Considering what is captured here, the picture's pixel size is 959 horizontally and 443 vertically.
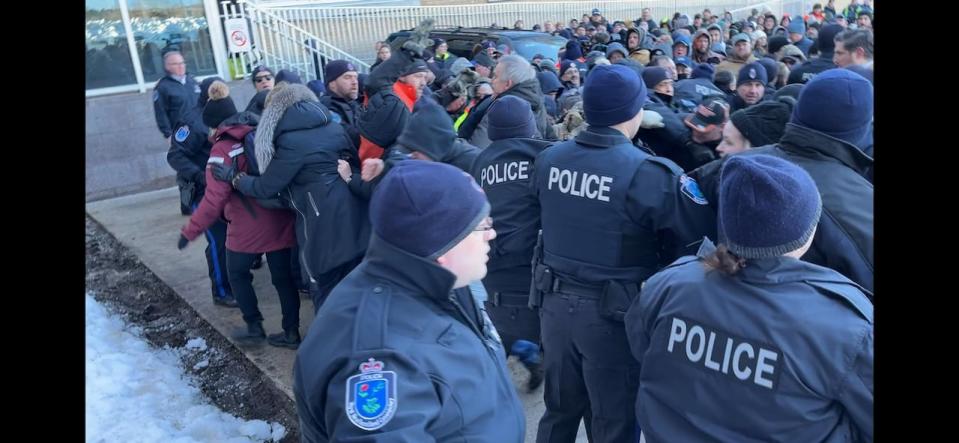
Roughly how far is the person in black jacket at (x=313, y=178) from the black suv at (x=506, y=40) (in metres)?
7.32

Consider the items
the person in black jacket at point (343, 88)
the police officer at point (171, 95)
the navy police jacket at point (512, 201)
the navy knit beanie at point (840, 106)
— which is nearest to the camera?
the navy knit beanie at point (840, 106)

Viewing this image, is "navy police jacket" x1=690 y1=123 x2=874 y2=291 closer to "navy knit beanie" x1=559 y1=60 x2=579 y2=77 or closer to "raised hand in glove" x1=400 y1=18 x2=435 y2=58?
"raised hand in glove" x1=400 y1=18 x2=435 y2=58

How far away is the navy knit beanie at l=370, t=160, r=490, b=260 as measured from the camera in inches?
64.8

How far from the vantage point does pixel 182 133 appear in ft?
17.1

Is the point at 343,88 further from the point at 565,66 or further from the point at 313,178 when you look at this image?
the point at 565,66

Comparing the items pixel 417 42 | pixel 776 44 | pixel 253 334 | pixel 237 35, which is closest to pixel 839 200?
pixel 417 42

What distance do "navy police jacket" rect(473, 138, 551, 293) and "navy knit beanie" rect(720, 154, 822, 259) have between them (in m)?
1.60

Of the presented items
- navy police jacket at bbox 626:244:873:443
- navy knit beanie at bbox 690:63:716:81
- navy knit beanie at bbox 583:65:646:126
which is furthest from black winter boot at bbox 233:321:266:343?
navy knit beanie at bbox 690:63:716:81

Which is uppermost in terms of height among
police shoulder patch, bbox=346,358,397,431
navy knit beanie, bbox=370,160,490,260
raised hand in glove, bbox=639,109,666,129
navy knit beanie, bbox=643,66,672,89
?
navy knit beanie, bbox=370,160,490,260

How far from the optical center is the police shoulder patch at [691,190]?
2.58 metres

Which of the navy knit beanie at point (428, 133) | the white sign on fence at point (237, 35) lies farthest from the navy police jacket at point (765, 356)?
the white sign on fence at point (237, 35)

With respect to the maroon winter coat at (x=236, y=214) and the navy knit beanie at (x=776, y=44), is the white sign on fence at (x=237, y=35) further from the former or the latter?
the navy knit beanie at (x=776, y=44)

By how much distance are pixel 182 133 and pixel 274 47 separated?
5.54 metres
